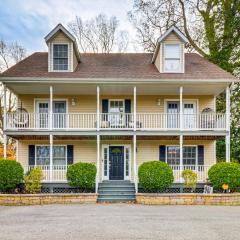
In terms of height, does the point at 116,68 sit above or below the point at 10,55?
below

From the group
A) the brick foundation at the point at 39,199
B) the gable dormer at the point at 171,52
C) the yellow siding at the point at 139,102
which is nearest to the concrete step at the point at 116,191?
the brick foundation at the point at 39,199

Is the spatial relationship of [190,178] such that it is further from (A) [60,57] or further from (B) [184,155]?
(A) [60,57]

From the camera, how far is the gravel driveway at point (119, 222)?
365 inches

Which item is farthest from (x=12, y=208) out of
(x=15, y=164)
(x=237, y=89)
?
(x=237, y=89)

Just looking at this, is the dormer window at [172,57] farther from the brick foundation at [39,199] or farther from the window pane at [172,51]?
the brick foundation at [39,199]

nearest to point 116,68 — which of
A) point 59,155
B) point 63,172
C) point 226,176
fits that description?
point 59,155

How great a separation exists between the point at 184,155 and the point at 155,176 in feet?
14.4

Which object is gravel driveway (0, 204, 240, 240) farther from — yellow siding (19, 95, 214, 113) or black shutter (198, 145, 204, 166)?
yellow siding (19, 95, 214, 113)

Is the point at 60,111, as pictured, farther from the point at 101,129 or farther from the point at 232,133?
the point at 232,133

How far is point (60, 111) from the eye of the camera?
67.5 feet

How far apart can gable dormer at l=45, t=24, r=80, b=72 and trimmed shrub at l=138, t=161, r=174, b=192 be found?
6.76 meters

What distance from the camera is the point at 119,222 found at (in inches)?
433

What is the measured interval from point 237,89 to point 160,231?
58.5ft

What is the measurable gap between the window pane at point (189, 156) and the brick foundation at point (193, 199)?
474 cm
